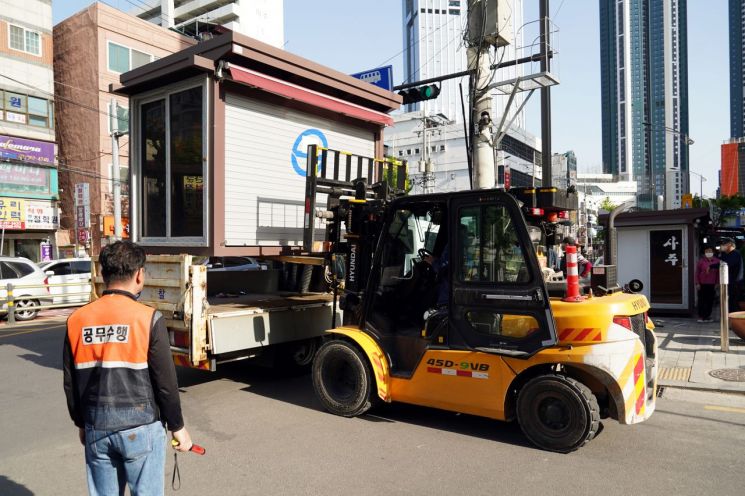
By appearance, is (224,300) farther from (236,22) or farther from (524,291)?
(236,22)

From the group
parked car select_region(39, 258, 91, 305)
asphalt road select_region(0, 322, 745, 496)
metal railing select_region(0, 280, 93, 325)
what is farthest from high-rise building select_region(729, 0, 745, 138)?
asphalt road select_region(0, 322, 745, 496)

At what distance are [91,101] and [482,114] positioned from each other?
2604cm

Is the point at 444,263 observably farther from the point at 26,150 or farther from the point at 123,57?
the point at 123,57

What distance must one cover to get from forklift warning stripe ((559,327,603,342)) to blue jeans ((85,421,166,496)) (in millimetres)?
3356

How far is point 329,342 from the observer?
5.97m

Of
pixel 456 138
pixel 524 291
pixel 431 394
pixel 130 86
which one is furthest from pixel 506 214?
pixel 456 138

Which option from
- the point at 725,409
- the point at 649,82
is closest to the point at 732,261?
the point at 725,409

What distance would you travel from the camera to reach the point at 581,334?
15.3 feet

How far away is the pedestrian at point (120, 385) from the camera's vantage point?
255 cm

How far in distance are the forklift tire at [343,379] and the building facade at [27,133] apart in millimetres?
25687

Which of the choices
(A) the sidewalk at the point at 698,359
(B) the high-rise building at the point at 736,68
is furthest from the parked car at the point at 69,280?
(B) the high-rise building at the point at 736,68

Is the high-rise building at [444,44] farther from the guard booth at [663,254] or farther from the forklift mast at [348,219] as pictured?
the forklift mast at [348,219]

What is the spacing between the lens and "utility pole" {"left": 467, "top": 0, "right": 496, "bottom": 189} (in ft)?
34.2

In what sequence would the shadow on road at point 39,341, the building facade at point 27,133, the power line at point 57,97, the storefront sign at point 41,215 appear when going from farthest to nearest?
the storefront sign at point 41,215 → the power line at point 57,97 → the building facade at point 27,133 → the shadow on road at point 39,341
